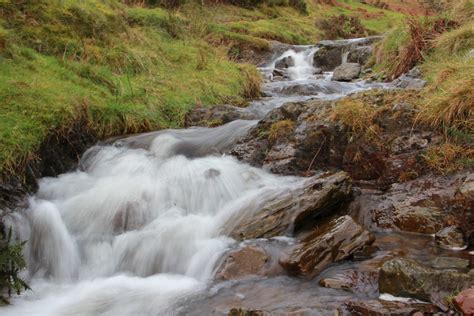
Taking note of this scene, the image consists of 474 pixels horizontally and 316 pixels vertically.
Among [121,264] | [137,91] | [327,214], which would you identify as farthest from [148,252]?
[137,91]

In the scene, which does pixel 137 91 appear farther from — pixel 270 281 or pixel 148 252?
pixel 270 281

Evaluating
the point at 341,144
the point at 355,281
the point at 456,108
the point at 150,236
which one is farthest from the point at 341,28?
the point at 355,281

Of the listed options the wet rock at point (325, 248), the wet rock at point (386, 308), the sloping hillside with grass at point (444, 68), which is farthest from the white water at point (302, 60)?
the wet rock at point (386, 308)

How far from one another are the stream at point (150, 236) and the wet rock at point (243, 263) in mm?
127

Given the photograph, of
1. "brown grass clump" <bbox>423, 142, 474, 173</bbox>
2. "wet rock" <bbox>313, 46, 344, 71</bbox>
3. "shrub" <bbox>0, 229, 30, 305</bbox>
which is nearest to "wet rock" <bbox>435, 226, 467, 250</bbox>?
"brown grass clump" <bbox>423, 142, 474, 173</bbox>

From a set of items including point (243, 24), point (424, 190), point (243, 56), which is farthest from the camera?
point (243, 24)

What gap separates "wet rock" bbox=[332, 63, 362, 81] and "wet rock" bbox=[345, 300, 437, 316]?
34.2ft

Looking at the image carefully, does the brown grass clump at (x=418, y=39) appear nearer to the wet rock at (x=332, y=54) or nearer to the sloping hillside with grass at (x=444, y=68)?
the sloping hillside with grass at (x=444, y=68)

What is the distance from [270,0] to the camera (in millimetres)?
24078

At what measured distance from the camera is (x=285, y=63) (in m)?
16.6

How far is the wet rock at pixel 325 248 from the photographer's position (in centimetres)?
423

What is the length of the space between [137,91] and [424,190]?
5.70m

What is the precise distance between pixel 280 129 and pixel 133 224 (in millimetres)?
2702

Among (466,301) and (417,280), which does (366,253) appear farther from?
(466,301)
